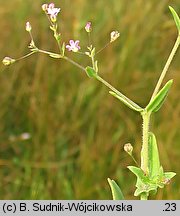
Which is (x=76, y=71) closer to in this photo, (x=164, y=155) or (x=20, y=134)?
(x=20, y=134)

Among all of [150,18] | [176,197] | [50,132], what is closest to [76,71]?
[50,132]

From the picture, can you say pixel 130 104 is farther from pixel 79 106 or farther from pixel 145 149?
pixel 79 106

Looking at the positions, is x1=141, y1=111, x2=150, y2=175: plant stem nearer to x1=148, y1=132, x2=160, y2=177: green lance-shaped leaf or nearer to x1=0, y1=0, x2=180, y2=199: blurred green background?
x1=148, y1=132, x2=160, y2=177: green lance-shaped leaf

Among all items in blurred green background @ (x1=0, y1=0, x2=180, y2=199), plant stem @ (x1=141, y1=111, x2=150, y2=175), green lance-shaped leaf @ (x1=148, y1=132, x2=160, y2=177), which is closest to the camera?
plant stem @ (x1=141, y1=111, x2=150, y2=175)

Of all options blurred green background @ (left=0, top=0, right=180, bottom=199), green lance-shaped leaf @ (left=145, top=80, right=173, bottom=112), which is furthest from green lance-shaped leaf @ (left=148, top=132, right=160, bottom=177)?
blurred green background @ (left=0, top=0, right=180, bottom=199)

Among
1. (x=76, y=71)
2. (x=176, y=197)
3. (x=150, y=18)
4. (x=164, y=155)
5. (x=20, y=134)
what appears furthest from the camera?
(x=150, y=18)
